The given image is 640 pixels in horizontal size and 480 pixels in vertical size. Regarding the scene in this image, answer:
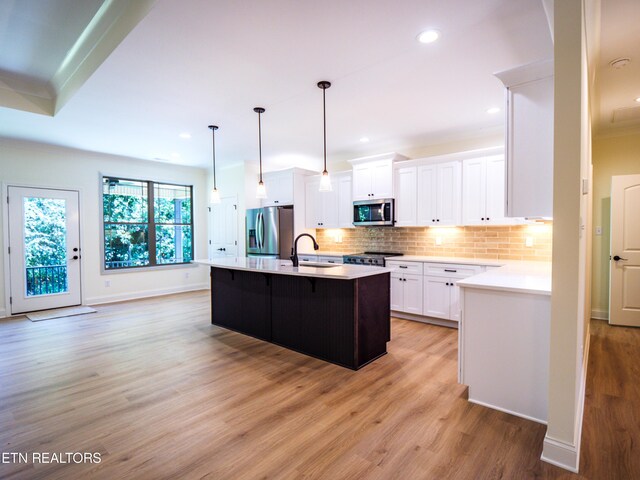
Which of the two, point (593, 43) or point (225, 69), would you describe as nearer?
point (593, 43)

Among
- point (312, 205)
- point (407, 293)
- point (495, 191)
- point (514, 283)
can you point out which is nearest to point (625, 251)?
point (495, 191)

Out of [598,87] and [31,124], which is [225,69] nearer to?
[31,124]

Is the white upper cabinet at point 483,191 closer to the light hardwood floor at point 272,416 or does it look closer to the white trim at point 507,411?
the light hardwood floor at point 272,416

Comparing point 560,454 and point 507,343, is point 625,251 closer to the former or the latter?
point 507,343

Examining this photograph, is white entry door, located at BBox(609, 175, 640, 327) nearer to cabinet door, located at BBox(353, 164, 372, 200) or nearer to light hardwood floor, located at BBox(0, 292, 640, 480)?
light hardwood floor, located at BBox(0, 292, 640, 480)

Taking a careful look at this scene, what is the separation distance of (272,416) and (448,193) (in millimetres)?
3693

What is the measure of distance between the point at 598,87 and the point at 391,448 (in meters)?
3.87

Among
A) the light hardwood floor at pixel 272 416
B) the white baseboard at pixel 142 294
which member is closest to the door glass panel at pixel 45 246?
the white baseboard at pixel 142 294

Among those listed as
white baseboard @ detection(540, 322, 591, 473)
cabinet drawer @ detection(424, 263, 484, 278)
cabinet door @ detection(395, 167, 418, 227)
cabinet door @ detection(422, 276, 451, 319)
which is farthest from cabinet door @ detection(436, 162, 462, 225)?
white baseboard @ detection(540, 322, 591, 473)

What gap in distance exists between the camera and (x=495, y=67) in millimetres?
→ 2852

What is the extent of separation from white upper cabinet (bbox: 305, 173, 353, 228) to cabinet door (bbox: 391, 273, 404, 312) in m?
1.36

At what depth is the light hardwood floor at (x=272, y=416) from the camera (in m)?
1.80

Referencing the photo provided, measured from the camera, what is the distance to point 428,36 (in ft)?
7.75

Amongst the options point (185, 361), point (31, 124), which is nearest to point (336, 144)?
point (185, 361)
